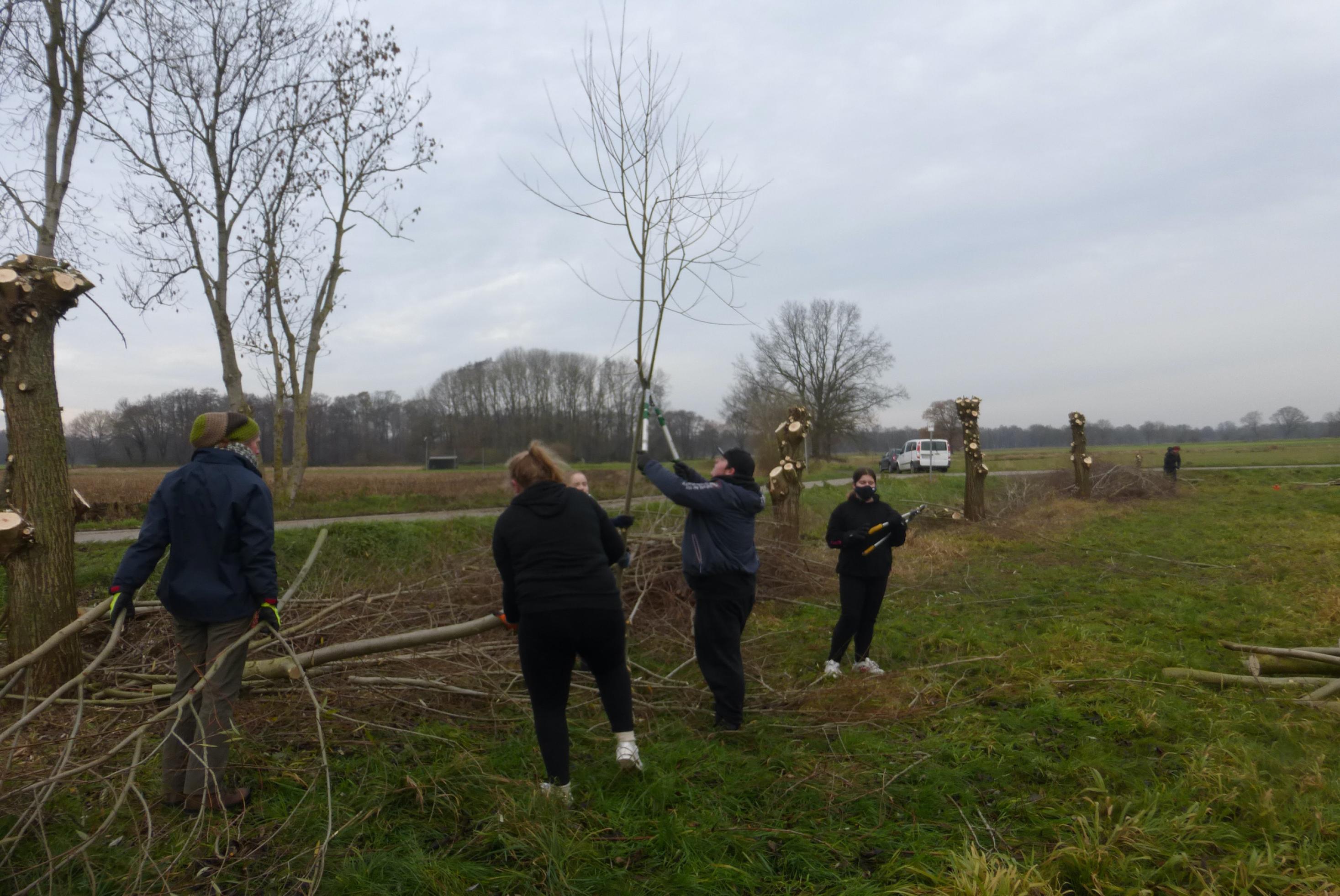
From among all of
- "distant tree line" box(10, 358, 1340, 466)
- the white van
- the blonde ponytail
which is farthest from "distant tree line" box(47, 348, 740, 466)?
the blonde ponytail

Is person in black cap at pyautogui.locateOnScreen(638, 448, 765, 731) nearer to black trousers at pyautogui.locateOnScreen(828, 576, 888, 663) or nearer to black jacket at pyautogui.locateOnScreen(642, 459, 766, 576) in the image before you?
black jacket at pyautogui.locateOnScreen(642, 459, 766, 576)

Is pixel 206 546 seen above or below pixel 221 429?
below

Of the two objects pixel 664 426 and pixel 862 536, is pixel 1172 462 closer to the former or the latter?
pixel 862 536

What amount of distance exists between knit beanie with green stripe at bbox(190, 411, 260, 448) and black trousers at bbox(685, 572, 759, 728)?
2.46 meters

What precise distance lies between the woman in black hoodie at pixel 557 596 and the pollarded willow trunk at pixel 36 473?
3369 millimetres

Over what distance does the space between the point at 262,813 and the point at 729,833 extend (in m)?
2.08

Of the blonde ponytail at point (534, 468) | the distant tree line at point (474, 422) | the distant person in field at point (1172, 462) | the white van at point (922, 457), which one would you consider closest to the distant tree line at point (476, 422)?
the distant tree line at point (474, 422)

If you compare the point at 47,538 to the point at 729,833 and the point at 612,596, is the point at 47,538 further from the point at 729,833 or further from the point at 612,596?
the point at 729,833

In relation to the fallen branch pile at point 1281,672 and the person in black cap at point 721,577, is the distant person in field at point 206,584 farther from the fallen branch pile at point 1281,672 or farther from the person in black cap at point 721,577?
the fallen branch pile at point 1281,672

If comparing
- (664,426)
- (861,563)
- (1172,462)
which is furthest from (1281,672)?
(1172,462)

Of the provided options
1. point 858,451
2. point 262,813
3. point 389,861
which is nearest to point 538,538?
point 389,861

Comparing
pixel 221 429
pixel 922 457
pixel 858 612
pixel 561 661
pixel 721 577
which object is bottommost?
pixel 858 612

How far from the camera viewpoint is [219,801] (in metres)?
3.17

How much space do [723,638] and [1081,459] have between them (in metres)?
19.4
